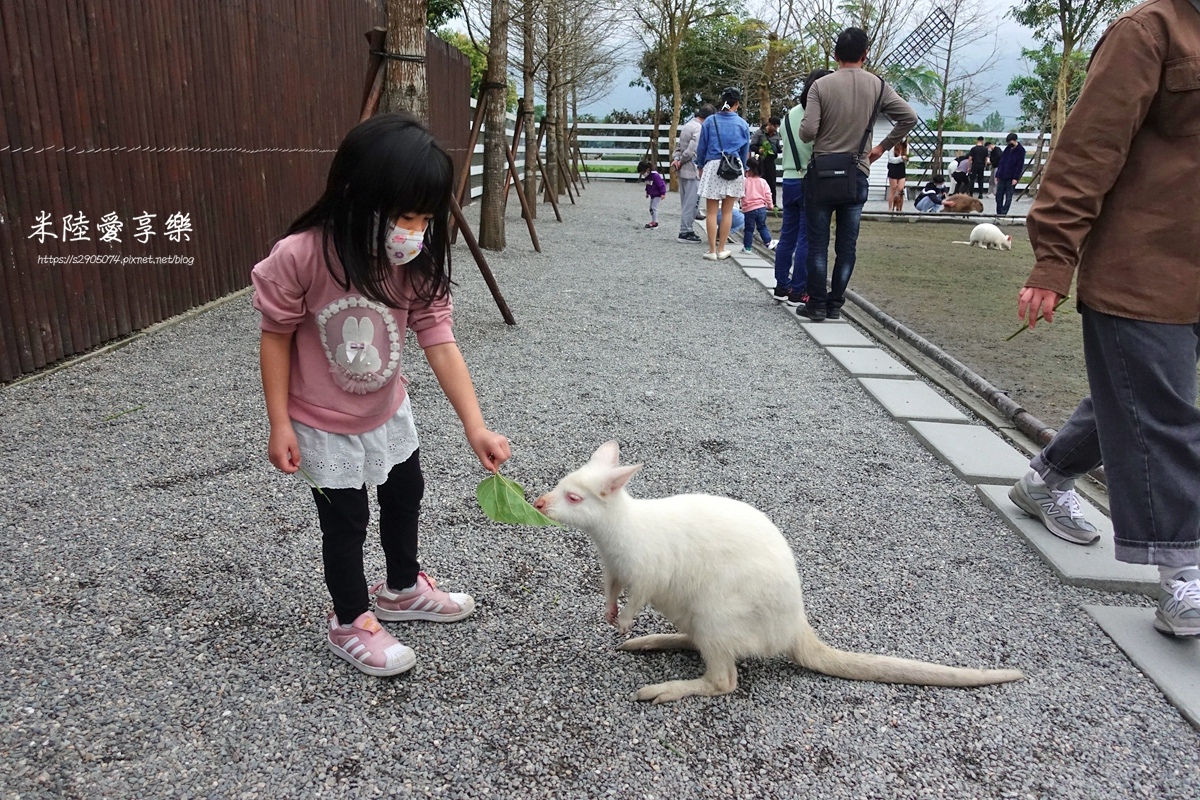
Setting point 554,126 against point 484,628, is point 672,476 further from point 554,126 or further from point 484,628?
point 554,126

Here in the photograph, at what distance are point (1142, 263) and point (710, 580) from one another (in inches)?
62.6

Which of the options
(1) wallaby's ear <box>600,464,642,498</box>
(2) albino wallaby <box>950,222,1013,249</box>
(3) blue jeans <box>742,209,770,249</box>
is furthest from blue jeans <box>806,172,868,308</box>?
(2) albino wallaby <box>950,222,1013,249</box>

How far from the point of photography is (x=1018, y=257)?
11.9 meters

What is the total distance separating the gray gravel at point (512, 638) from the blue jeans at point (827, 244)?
2.39 m

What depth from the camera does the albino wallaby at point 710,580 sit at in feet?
7.37

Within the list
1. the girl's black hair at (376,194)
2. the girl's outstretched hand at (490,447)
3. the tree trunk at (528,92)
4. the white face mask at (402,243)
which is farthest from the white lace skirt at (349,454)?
the tree trunk at (528,92)

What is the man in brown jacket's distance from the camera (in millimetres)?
2391

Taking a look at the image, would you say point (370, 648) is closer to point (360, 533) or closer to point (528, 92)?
point (360, 533)

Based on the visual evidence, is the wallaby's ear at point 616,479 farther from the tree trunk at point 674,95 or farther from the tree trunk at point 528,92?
the tree trunk at point 674,95

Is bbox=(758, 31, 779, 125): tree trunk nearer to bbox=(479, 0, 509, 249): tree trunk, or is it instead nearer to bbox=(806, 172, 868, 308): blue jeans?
bbox=(479, 0, 509, 249): tree trunk

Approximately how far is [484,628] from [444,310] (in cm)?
99

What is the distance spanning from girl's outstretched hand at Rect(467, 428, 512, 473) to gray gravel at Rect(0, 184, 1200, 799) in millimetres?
634

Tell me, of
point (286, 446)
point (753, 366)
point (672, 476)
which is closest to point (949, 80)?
point (753, 366)

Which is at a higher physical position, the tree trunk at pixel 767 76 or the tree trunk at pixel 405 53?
the tree trunk at pixel 767 76
